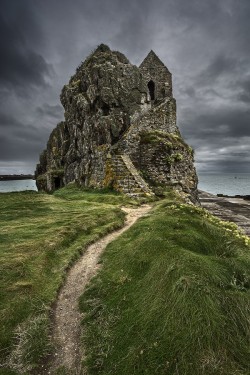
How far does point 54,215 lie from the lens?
16141 mm

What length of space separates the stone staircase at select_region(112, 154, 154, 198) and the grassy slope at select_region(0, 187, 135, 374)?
271cm

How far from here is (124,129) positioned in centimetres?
3081

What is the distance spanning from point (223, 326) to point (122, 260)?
4.40 meters

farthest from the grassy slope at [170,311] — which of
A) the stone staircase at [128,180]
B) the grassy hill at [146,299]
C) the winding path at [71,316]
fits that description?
the stone staircase at [128,180]

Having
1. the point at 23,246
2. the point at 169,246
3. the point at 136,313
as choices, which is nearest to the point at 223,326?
the point at 136,313

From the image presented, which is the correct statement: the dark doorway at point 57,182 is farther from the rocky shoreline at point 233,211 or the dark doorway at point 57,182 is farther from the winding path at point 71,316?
the winding path at point 71,316

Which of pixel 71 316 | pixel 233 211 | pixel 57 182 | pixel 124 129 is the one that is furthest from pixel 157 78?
pixel 71 316

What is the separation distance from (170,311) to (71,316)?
281 cm

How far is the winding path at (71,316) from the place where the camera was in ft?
18.7

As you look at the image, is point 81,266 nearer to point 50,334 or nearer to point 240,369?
point 50,334

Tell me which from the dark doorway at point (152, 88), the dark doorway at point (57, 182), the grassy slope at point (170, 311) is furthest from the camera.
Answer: the dark doorway at point (57, 182)

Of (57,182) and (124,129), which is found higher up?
(124,129)

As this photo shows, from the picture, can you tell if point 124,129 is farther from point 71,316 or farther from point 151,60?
point 71,316

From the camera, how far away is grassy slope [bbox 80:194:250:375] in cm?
507
